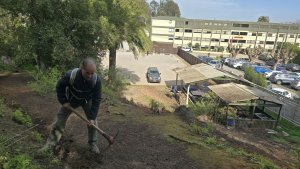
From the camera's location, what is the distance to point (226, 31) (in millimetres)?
74312

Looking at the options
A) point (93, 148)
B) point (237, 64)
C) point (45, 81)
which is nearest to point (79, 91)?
point (93, 148)

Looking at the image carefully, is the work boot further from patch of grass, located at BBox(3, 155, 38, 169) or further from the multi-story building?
the multi-story building

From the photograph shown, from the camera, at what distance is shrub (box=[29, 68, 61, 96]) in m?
11.9

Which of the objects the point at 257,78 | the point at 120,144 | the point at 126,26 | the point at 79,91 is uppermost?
the point at 126,26

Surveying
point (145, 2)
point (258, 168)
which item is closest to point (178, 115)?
point (258, 168)

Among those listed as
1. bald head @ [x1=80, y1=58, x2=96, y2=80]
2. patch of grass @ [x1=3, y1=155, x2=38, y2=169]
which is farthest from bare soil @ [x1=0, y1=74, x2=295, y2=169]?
bald head @ [x1=80, y1=58, x2=96, y2=80]

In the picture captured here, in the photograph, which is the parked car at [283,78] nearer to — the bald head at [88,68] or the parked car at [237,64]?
the parked car at [237,64]

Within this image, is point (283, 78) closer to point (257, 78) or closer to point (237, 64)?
point (257, 78)

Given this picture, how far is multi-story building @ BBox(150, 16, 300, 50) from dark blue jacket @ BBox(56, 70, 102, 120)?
69.0 m

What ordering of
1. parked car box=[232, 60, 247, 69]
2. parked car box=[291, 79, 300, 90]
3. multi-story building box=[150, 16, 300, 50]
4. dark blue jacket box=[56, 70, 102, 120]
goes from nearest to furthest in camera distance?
dark blue jacket box=[56, 70, 102, 120] < parked car box=[291, 79, 300, 90] < parked car box=[232, 60, 247, 69] < multi-story building box=[150, 16, 300, 50]

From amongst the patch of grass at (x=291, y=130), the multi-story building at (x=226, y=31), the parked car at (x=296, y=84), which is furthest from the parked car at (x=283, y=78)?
the multi-story building at (x=226, y=31)

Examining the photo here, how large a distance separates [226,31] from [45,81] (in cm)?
6744

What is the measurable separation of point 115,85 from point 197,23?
56.7 meters

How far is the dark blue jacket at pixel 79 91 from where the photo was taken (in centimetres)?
512
